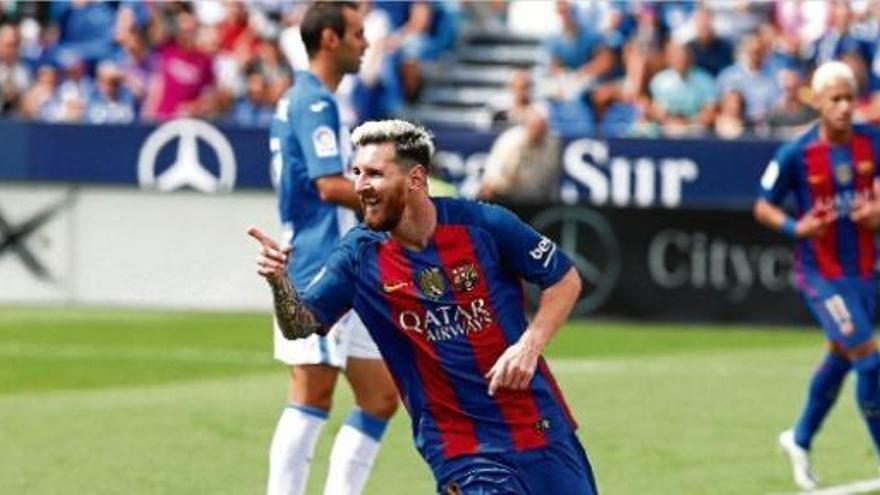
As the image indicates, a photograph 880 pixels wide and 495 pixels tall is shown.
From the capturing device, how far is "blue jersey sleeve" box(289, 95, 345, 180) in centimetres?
973

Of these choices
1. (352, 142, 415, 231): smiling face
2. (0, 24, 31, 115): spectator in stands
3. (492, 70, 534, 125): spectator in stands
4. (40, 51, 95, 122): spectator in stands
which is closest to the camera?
(352, 142, 415, 231): smiling face

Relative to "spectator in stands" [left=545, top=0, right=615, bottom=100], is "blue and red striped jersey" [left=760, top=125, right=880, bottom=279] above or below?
above

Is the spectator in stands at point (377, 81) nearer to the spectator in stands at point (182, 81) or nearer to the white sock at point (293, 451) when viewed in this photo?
the spectator in stands at point (182, 81)

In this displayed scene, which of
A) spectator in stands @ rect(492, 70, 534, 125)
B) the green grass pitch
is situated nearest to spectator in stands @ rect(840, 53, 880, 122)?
the green grass pitch

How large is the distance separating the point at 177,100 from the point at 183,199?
292cm

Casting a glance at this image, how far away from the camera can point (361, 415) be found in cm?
996

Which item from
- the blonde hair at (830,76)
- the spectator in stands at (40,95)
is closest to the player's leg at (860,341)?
the blonde hair at (830,76)

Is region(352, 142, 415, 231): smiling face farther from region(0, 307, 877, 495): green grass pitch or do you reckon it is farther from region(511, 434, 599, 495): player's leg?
region(0, 307, 877, 495): green grass pitch

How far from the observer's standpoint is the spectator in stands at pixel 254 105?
1001 inches

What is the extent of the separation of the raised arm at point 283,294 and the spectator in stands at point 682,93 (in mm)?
16128

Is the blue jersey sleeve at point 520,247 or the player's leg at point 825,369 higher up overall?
the blue jersey sleeve at point 520,247

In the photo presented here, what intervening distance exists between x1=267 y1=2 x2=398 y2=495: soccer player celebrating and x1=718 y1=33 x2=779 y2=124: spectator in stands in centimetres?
1392

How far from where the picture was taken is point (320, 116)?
979 centimetres

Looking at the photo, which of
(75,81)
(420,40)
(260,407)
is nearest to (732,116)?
(420,40)
